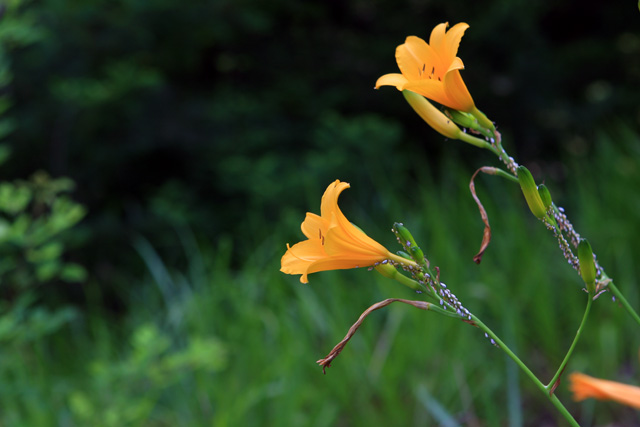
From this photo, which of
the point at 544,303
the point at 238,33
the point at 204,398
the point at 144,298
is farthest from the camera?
the point at 238,33

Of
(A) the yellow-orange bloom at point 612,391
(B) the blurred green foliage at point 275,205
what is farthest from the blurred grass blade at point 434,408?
(A) the yellow-orange bloom at point 612,391

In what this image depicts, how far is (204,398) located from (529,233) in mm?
2131

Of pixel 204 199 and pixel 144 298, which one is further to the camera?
pixel 204 199

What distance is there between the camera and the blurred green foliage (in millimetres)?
2584

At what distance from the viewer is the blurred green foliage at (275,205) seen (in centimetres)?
258

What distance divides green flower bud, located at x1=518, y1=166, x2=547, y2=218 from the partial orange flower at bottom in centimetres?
14

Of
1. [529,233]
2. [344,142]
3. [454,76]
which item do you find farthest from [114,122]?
[454,76]

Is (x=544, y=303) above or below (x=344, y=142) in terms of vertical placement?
below

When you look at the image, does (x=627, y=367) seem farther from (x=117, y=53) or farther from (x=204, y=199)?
(x=117, y=53)

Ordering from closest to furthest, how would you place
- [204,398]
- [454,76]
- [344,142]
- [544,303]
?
1. [454,76]
2. [204,398]
3. [544,303]
4. [344,142]

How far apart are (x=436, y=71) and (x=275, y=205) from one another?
11.6 feet

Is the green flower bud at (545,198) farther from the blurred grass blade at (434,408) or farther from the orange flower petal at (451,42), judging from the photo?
the blurred grass blade at (434,408)

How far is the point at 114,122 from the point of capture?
4.51m

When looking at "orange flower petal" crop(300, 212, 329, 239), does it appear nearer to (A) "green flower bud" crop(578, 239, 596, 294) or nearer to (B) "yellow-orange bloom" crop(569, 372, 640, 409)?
(A) "green flower bud" crop(578, 239, 596, 294)
